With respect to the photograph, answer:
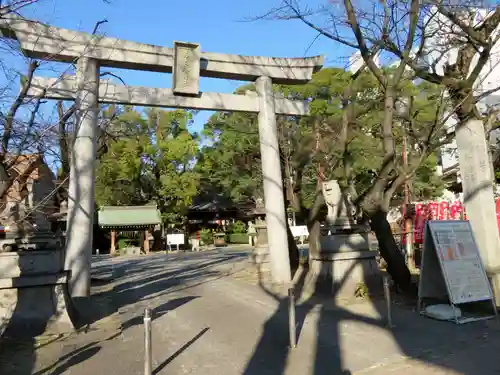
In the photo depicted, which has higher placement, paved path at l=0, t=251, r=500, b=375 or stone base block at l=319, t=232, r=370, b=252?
stone base block at l=319, t=232, r=370, b=252

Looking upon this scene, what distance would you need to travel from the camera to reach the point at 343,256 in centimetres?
1031

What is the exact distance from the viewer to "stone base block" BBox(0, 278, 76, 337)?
271 inches

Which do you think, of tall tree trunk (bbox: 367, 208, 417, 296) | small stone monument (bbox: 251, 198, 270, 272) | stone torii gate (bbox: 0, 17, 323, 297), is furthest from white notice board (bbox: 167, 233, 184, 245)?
tall tree trunk (bbox: 367, 208, 417, 296)

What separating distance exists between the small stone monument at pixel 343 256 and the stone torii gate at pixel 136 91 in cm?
164

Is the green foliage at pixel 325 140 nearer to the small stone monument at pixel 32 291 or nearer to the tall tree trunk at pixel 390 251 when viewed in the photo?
the tall tree trunk at pixel 390 251

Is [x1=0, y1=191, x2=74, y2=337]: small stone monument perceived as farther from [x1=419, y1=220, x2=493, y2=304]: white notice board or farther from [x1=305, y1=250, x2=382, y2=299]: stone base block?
[x1=419, y1=220, x2=493, y2=304]: white notice board

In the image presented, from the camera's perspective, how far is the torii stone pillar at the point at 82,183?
33.0ft

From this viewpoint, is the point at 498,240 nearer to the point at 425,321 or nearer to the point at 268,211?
the point at 425,321

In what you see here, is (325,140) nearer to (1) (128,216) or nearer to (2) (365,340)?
(2) (365,340)

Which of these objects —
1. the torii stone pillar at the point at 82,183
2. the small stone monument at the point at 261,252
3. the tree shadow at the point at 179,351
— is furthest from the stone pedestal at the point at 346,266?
the torii stone pillar at the point at 82,183

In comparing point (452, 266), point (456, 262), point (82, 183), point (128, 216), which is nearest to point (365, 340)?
point (452, 266)

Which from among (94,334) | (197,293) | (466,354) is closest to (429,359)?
(466,354)

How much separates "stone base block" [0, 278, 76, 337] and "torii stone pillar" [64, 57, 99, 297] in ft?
9.35

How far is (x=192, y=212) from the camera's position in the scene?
4366 cm
